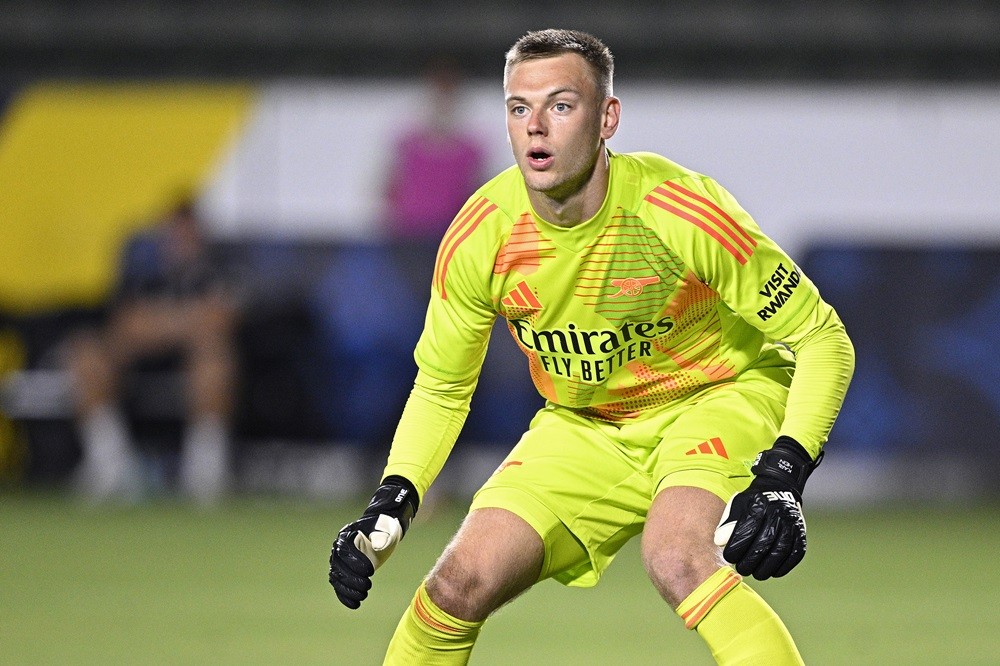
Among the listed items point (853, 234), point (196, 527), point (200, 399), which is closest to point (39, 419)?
point (200, 399)

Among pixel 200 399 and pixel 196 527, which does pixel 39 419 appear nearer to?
pixel 200 399

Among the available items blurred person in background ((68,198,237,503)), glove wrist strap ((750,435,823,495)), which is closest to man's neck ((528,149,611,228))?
glove wrist strap ((750,435,823,495))

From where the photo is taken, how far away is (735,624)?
3.42 metres

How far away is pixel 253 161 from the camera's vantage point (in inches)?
405

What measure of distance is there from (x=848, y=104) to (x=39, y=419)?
5410 millimetres

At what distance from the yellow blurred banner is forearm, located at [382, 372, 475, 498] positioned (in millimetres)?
6343

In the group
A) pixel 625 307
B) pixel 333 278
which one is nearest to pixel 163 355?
pixel 333 278

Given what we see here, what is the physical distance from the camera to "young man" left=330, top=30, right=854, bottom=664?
3.57 metres

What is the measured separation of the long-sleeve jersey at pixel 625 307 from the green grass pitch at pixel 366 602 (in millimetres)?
1386

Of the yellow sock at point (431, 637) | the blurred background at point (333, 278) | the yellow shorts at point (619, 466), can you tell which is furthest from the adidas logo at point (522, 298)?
the blurred background at point (333, 278)

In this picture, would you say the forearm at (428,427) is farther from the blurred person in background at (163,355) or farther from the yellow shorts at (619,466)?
the blurred person in background at (163,355)

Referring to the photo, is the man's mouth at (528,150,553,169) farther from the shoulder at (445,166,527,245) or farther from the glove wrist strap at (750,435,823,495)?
the glove wrist strap at (750,435,823,495)

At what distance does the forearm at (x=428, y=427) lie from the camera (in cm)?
387

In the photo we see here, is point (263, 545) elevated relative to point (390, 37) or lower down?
lower down
